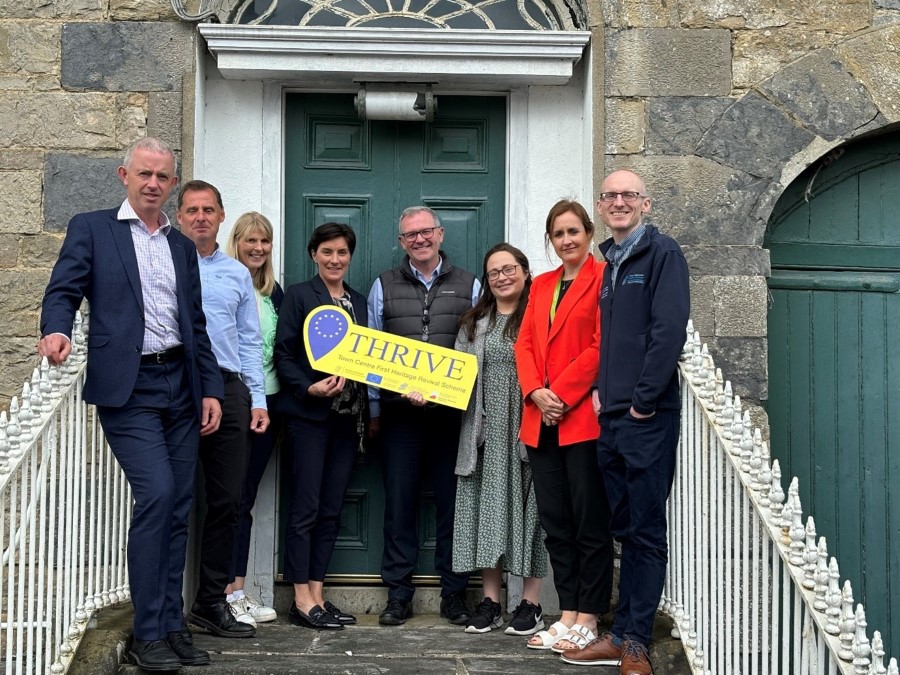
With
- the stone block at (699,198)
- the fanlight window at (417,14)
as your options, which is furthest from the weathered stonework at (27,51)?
the stone block at (699,198)

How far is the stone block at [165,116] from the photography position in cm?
574

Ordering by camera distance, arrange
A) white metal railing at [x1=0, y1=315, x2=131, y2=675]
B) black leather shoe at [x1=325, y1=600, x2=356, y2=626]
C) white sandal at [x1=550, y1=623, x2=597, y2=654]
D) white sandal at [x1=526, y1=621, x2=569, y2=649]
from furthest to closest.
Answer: black leather shoe at [x1=325, y1=600, x2=356, y2=626], white sandal at [x1=526, y1=621, x2=569, y2=649], white sandal at [x1=550, y1=623, x2=597, y2=654], white metal railing at [x1=0, y1=315, x2=131, y2=675]

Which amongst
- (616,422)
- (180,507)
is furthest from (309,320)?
(616,422)

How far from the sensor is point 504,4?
20.2 ft

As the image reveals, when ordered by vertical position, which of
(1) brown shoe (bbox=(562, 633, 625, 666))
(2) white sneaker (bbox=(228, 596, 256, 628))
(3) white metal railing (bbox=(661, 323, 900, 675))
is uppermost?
(3) white metal railing (bbox=(661, 323, 900, 675))

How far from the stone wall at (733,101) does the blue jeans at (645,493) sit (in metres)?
1.39

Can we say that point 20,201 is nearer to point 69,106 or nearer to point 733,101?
point 69,106

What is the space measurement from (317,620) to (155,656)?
108 cm

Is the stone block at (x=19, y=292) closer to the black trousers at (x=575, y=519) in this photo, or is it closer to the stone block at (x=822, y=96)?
the black trousers at (x=575, y=519)

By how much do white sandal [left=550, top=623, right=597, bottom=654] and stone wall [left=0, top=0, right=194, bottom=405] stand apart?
2822 millimetres

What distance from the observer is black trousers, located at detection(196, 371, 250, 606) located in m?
5.06

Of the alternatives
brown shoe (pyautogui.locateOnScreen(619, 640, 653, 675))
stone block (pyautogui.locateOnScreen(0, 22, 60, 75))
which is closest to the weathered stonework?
stone block (pyautogui.locateOnScreen(0, 22, 60, 75))

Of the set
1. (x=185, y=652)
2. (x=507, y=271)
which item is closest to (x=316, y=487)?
(x=185, y=652)

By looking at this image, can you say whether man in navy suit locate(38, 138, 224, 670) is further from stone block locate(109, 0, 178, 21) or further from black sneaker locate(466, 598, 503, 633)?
stone block locate(109, 0, 178, 21)
